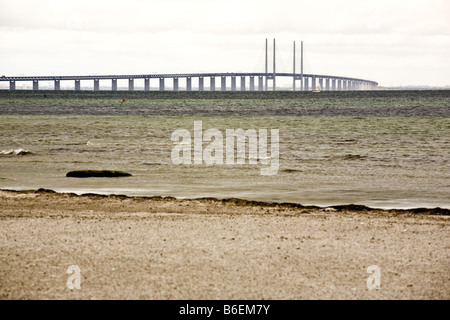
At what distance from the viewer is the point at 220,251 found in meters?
7.20

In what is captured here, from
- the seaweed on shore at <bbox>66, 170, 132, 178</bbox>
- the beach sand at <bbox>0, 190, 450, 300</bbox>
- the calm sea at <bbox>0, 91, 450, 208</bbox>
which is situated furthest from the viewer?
the seaweed on shore at <bbox>66, 170, 132, 178</bbox>

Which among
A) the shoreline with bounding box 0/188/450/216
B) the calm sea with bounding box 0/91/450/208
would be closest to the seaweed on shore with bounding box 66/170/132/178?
the calm sea with bounding box 0/91/450/208

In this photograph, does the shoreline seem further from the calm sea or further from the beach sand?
the calm sea

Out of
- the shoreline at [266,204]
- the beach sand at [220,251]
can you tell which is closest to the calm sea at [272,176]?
the shoreline at [266,204]

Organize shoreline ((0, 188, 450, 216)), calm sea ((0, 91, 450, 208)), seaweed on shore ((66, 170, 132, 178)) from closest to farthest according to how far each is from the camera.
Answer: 1. shoreline ((0, 188, 450, 216))
2. calm sea ((0, 91, 450, 208))
3. seaweed on shore ((66, 170, 132, 178))

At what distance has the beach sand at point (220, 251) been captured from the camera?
593cm

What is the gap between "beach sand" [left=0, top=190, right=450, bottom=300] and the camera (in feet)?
19.4

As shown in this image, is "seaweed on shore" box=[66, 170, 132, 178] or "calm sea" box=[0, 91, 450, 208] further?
"seaweed on shore" box=[66, 170, 132, 178]

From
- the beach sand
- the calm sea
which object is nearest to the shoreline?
the beach sand

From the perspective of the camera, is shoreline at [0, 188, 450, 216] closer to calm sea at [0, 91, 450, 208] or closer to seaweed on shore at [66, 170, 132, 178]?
calm sea at [0, 91, 450, 208]

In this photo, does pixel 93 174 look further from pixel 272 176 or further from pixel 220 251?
pixel 220 251
